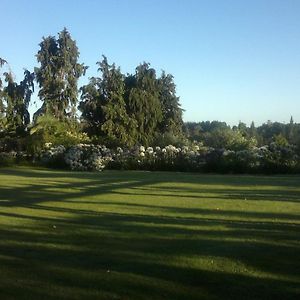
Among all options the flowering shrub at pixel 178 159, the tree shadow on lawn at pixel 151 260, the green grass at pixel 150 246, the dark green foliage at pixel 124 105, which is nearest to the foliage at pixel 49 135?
the flowering shrub at pixel 178 159

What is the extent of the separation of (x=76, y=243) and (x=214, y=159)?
545 inches

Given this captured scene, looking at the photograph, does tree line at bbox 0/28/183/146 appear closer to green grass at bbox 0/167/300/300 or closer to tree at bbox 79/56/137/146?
tree at bbox 79/56/137/146

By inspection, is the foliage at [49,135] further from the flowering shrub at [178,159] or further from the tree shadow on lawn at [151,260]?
the tree shadow on lawn at [151,260]

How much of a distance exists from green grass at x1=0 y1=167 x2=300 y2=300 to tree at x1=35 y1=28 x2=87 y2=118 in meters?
23.6

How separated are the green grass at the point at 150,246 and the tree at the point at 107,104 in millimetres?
22191

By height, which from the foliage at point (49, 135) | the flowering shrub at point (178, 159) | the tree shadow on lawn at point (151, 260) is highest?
the foliage at point (49, 135)

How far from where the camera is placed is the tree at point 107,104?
1293 inches

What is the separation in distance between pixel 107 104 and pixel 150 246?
27.8 m

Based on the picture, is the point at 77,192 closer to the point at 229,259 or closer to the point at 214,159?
the point at 229,259

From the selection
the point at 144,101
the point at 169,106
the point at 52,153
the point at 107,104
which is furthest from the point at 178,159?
the point at 169,106

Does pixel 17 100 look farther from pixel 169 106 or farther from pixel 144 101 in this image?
pixel 169 106

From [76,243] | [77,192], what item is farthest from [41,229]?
[77,192]

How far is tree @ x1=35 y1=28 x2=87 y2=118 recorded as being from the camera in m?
33.5

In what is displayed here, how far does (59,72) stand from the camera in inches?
1337
